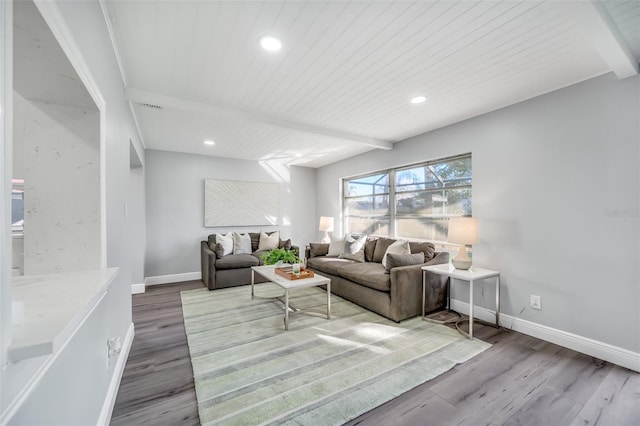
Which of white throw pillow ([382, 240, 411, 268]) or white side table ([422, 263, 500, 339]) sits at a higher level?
white throw pillow ([382, 240, 411, 268])

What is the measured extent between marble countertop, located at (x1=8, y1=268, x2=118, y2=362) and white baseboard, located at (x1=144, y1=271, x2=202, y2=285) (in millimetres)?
3884

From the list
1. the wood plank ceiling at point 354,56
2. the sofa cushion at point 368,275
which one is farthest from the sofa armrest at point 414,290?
the wood plank ceiling at point 354,56

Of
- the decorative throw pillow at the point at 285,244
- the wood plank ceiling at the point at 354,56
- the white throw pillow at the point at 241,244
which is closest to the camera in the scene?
the wood plank ceiling at the point at 354,56

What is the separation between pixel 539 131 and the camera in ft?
8.95

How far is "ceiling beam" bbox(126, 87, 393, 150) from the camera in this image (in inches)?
104

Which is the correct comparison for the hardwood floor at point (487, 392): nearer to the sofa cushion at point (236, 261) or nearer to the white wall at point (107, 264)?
the white wall at point (107, 264)

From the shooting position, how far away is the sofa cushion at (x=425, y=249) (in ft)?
11.7

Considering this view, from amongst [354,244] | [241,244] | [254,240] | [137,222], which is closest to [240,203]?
[254,240]

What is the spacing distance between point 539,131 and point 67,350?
3.91 m

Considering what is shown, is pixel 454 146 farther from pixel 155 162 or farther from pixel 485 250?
pixel 155 162

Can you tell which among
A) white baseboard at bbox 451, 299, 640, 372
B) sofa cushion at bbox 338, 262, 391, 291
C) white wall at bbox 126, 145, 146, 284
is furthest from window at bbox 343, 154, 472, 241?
white wall at bbox 126, 145, 146, 284

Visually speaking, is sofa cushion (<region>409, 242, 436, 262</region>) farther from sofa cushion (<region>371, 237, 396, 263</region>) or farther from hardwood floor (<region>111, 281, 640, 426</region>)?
hardwood floor (<region>111, 281, 640, 426</region>)

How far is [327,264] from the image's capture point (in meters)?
4.20

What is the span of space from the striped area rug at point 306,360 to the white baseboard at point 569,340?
626 mm
